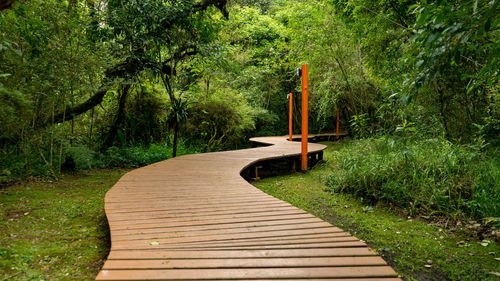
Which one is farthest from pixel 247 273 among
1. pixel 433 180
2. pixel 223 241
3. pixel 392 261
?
pixel 433 180

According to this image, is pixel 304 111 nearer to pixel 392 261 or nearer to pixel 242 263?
pixel 392 261

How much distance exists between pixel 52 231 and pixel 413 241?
147 inches

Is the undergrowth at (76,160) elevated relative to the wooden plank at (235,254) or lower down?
elevated

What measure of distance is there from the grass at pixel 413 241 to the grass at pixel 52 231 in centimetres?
258

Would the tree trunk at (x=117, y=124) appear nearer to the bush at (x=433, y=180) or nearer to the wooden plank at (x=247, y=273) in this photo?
the bush at (x=433, y=180)

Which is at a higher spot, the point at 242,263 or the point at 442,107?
the point at 442,107

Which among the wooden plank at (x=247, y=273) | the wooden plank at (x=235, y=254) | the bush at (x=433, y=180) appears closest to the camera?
the wooden plank at (x=247, y=273)

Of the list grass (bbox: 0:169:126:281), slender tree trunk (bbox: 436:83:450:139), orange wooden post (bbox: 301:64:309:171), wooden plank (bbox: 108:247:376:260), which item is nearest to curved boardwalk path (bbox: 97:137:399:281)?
wooden plank (bbox: 108:247:376:260)

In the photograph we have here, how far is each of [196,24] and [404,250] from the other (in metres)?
5.80

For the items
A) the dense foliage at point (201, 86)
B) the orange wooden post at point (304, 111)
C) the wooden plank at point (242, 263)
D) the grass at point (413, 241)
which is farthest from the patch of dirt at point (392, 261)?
the orange wooden post at point (304, 111)

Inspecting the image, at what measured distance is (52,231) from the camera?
117 inches

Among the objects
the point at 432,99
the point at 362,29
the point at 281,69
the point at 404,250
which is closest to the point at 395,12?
the point at 362,29

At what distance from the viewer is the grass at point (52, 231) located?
7.09 ft

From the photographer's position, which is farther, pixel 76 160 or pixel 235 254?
pixel 76 160
